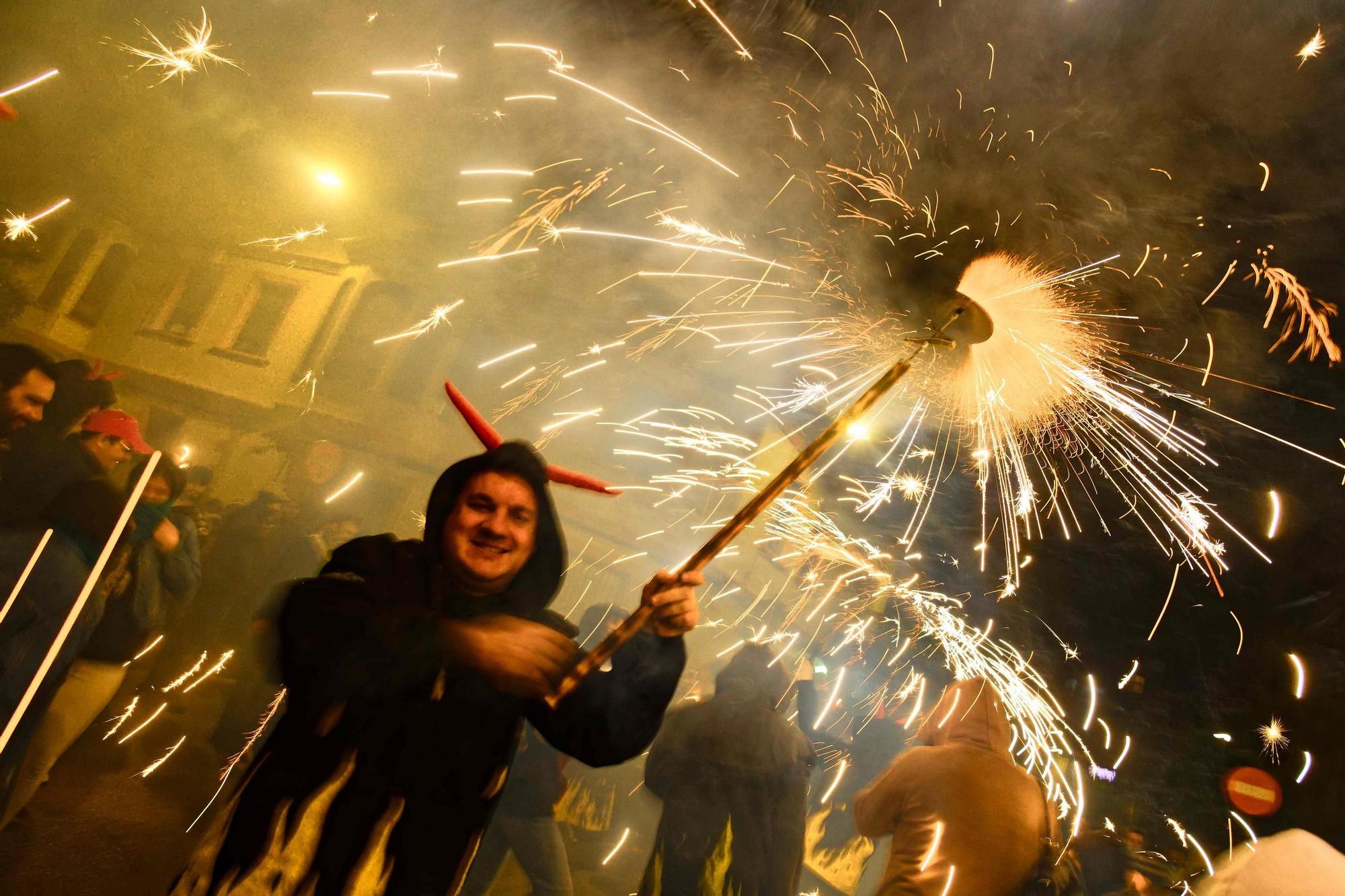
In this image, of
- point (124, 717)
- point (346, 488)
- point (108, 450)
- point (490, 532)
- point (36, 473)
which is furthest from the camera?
point (346, 488)

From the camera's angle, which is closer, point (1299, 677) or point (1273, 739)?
point (1299, 677)

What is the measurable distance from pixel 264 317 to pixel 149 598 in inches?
77.4

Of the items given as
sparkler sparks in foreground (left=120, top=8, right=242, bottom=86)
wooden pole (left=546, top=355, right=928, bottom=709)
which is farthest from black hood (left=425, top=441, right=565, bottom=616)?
sparkler sparks in foreground (left=120, top=8, right=242, bottom=86)

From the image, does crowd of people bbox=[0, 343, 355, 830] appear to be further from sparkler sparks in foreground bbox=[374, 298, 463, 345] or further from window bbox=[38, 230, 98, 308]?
sparkler sparks in foreground bbox=[374, 298, 463, 345]

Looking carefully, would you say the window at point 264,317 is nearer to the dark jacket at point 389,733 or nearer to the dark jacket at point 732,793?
the dark jacket at point 389,733

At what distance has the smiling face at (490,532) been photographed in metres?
2.06

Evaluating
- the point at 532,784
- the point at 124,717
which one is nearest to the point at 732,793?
the point at 532,784

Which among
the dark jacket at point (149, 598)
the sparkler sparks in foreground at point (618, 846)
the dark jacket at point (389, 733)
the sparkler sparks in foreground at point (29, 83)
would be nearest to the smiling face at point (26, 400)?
the dark jacket at point (149, 598)

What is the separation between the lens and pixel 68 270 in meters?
3.32

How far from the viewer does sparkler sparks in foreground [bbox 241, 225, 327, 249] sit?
3949mm

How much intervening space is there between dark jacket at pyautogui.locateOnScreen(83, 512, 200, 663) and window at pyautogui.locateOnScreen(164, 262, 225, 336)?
1.22 meters

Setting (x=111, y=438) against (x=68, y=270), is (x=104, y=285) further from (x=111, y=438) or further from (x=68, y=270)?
(x=111, y=438)

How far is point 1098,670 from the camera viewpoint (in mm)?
9914

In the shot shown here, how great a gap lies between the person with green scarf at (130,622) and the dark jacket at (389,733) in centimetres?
225
